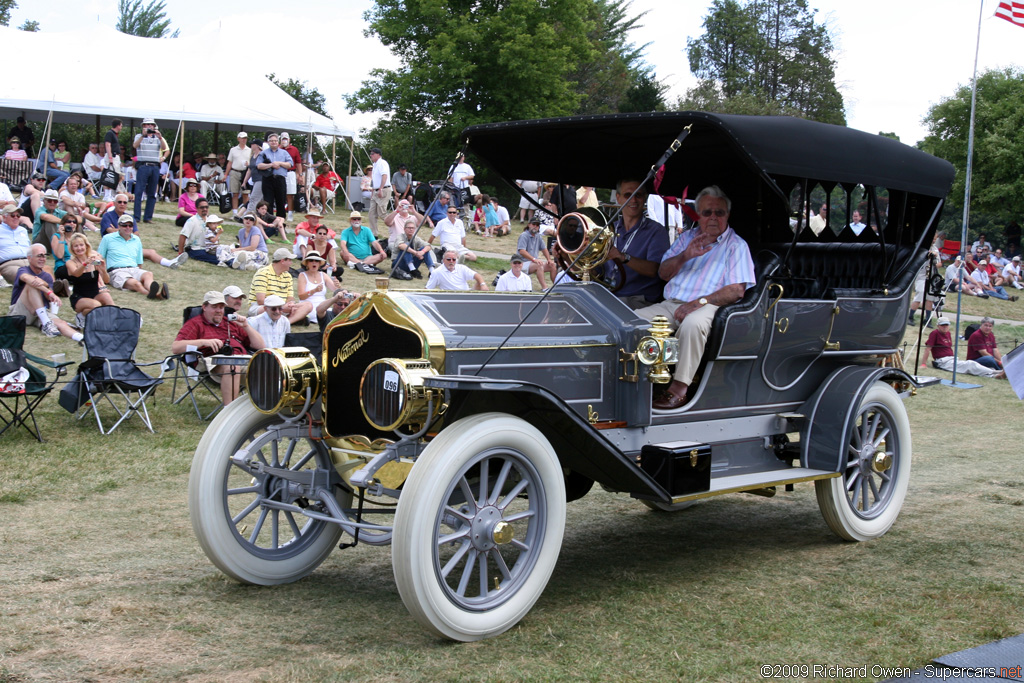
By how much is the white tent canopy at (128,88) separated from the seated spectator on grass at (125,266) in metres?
7.48

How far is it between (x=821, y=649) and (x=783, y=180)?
3098mm

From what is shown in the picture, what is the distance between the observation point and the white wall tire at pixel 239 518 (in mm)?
4418

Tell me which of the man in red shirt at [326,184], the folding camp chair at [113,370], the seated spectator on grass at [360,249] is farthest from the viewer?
the man in red shirt at [326,184]

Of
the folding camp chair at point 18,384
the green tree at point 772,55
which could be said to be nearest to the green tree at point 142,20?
the green tree at point 772,55

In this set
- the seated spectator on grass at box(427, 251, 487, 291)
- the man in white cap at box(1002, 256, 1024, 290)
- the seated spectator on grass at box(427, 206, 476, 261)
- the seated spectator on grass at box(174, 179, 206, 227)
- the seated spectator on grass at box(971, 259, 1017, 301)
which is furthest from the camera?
the man in white cap at box(1002, 256, 1024, 290)

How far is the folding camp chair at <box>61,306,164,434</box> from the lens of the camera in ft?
27.6

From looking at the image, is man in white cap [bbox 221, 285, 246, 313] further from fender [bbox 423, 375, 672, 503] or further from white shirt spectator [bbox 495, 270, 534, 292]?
fender [bbox 423, 375, 672, 503]

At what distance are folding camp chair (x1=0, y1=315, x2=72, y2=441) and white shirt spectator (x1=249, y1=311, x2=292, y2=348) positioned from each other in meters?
1.83

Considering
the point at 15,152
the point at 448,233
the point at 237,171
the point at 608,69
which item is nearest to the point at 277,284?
the point at 448,233

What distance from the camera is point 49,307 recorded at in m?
10.5

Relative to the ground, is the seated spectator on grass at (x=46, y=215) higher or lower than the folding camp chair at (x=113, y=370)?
higher

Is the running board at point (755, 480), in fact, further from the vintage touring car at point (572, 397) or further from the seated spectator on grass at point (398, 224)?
the seated spectator on grass at point (398, 224)

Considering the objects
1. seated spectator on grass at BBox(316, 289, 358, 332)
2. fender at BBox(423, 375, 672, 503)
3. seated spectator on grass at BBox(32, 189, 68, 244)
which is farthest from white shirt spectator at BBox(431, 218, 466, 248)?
fender at BBox(423, 375, 672, 503)

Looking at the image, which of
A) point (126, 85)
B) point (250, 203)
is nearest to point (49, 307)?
point (250, 203)
